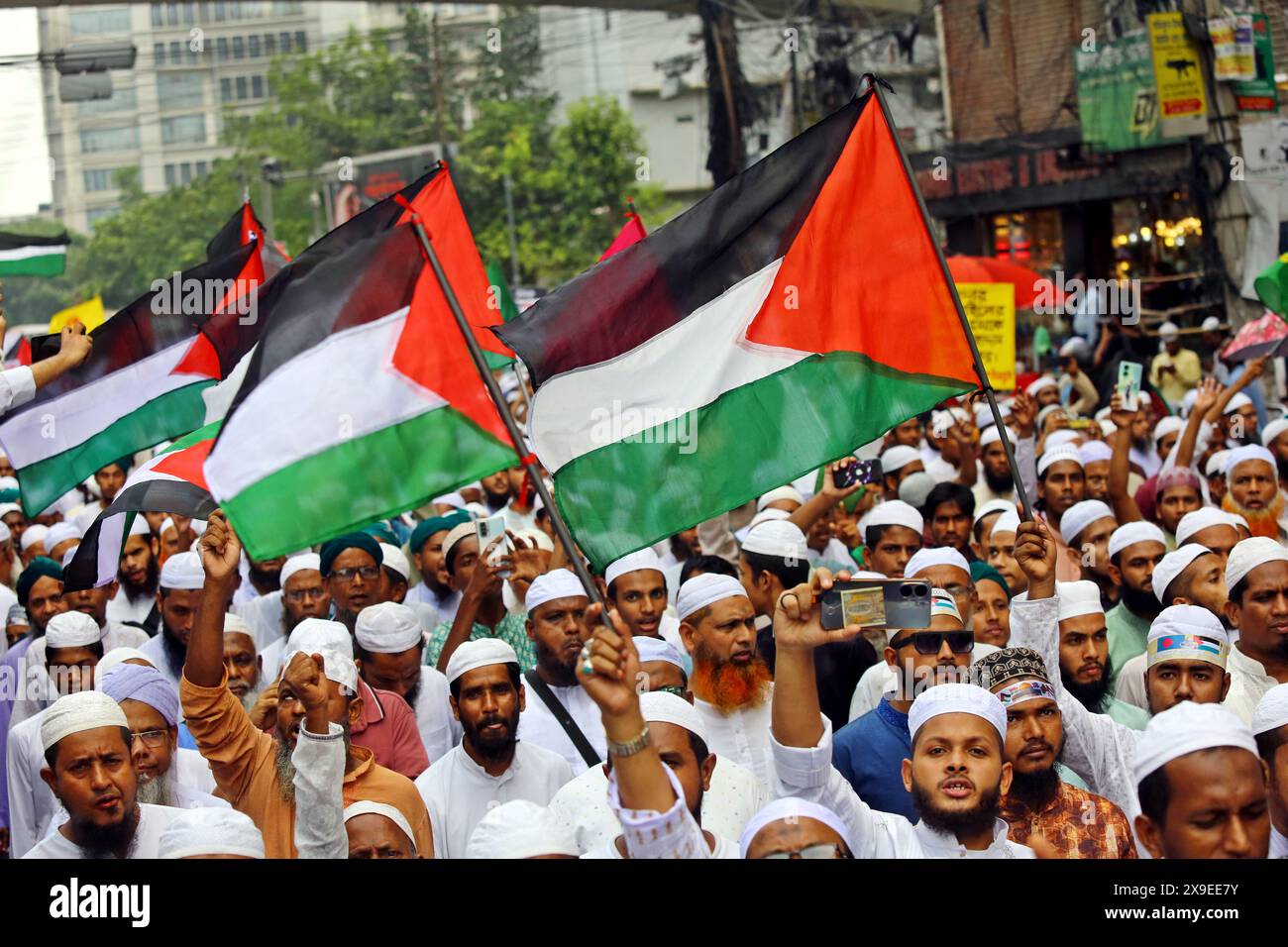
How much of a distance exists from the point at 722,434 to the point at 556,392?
57 cm

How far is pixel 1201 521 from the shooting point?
6.86 m

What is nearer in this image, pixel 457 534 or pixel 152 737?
pixel 152 737

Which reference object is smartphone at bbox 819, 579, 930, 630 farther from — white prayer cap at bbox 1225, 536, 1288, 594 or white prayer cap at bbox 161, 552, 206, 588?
white prayer cap at bbox 161, 552, 206, 588

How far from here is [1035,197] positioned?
26.2 meters

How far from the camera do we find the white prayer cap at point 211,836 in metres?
4.12

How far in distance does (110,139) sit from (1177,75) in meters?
77.4

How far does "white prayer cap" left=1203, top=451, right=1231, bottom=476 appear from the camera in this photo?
8.99 metres

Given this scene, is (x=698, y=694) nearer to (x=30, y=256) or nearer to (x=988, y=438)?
(x=988, y=438)

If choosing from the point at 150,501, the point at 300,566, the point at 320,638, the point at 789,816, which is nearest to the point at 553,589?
the point at 320,638

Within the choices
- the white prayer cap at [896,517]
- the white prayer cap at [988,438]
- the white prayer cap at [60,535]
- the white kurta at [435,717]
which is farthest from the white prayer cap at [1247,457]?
the white prayer cap at [60,535]

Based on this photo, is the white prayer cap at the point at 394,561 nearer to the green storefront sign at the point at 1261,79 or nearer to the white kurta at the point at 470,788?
the white kurta at the point at 470,788

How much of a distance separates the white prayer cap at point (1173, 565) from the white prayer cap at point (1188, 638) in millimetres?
960

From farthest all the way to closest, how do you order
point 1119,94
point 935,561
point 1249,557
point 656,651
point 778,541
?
point 1119,94 → point 778,541 → point 935,561 → point 1249,557 → point 656,651
